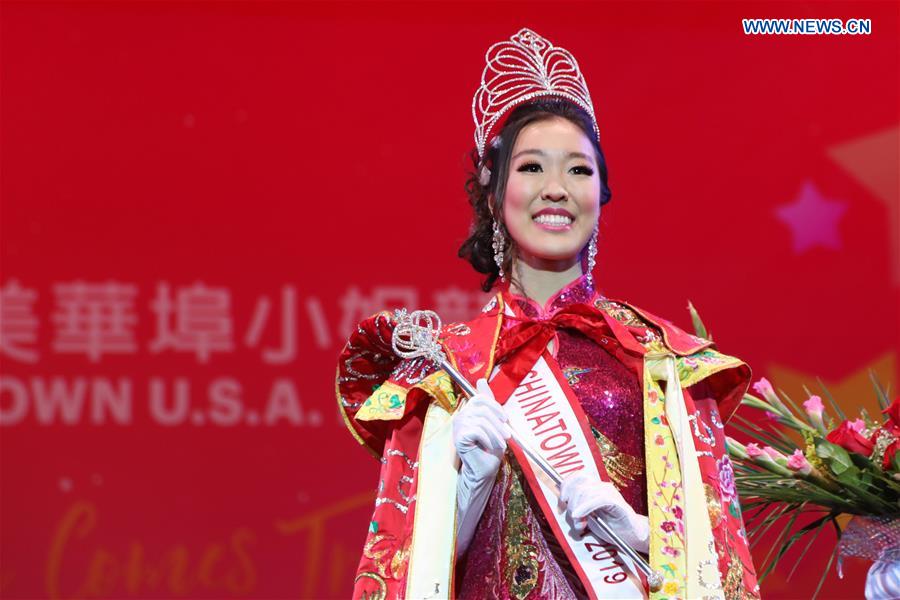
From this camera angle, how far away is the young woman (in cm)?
196

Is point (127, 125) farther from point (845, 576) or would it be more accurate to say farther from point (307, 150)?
point (845, 576)

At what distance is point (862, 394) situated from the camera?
Answer: 375 centimetres

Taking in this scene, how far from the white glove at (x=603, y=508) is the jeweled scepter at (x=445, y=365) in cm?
1

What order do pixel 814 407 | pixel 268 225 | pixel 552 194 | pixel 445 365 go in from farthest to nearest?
1. pixel 268 225
2. pixel 814 407
3. pixel 552 194
4. pixel 445 365

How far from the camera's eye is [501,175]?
2258 millimetres

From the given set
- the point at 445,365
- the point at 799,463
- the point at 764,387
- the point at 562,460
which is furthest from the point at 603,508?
the point at 764,387

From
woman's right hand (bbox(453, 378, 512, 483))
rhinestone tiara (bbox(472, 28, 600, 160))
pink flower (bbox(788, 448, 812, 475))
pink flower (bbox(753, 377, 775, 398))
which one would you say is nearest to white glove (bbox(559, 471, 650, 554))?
woman's right hand (bbox(453, 378, 512, 483))

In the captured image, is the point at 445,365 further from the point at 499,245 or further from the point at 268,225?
the point at 268,225

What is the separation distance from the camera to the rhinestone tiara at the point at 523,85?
234cm

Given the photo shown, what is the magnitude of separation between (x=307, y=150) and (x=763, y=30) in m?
1.27

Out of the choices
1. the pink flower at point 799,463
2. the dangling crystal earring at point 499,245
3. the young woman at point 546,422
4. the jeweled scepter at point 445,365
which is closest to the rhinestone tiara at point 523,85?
the young woman at point 546,422

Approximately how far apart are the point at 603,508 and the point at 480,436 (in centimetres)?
20

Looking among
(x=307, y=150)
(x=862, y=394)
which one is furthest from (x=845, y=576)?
(x=307, y=150)

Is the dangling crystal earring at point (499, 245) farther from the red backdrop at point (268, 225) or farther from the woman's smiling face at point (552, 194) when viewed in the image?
the red backdrop at point (268, 225)
